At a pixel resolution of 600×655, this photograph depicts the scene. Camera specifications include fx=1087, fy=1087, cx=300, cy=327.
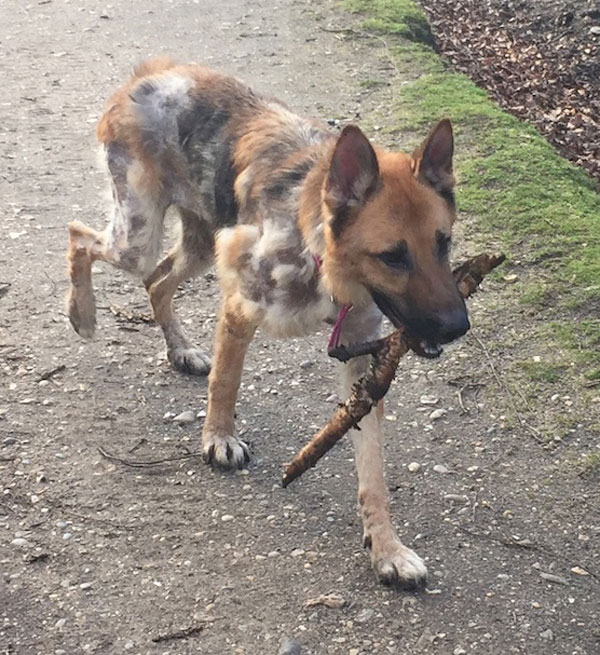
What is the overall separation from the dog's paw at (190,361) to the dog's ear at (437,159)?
1.96 metres

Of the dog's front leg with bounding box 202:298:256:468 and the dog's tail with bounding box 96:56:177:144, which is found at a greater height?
the dog's tail with bounding box 96:56:177:144

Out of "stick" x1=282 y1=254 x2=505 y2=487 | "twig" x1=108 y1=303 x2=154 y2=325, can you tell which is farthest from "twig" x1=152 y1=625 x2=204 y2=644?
"twig" x1=108 y1=303 x2=154 y2=325

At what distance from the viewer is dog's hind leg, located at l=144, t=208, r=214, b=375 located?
5.86 metres

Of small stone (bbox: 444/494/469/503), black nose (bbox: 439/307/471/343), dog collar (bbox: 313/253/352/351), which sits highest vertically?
black nose (bbox: 439/307/471/343)

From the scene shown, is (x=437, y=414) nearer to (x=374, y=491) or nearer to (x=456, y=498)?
(x=456, y=498)

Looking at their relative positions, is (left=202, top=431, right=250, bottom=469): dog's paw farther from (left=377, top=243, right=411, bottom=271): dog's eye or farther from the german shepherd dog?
(left=377, top=243, right=411, bottom=271): dog's eye

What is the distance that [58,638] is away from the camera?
13.0 ft

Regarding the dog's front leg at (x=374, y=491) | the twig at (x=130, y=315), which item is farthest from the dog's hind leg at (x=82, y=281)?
the dog's front leg at (x=374, y=491)

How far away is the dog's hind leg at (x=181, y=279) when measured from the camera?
586 centimetres

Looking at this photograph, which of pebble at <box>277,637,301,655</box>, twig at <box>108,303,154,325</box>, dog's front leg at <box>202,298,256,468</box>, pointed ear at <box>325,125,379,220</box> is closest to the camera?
pebble at <box>277,637,301,655</box>

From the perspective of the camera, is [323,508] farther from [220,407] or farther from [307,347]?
[307,347]

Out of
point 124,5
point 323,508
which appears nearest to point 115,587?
point 323,508

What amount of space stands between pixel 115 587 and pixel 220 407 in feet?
3.63

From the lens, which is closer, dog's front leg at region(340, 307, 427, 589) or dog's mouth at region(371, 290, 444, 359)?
dog's mouth at region(371, 290, 444, 359)
